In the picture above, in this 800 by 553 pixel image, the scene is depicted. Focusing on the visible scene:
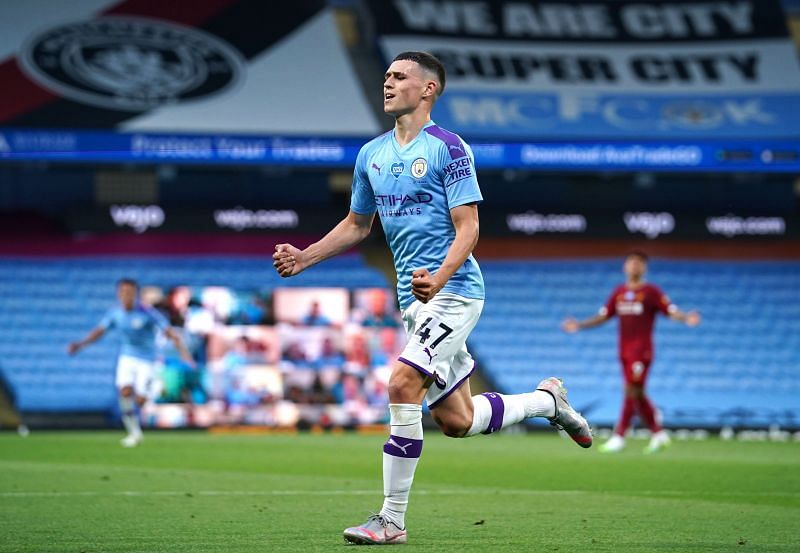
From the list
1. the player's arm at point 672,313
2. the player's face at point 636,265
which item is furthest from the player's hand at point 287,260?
the player's face at point 636,265

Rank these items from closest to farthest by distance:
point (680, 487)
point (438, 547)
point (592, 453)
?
point (438, 547) < point (680, 487) < point (592, 453)

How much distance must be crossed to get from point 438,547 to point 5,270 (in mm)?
21517

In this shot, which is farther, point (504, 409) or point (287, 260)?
point (504, 409)

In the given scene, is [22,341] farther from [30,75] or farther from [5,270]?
[30,75]

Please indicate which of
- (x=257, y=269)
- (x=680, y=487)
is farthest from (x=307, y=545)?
(x=257, y=269)

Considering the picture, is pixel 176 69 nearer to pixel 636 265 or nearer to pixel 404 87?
pixel 636 265

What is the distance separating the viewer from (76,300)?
84.8ft

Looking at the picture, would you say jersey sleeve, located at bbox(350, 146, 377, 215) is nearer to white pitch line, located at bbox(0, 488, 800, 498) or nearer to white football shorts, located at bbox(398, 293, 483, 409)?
white football shorts, located at bbox(398, 293, 483, 409)

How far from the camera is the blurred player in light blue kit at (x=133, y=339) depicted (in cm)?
1836

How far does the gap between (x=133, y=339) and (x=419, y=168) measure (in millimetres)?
12677

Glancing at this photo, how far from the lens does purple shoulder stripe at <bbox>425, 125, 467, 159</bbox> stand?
21.9 ft

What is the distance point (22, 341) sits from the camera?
25.2 m

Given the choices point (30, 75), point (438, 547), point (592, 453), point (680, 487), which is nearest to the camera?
point (438, 547)

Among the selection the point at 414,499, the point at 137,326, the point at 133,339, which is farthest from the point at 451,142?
the point at 133,339
